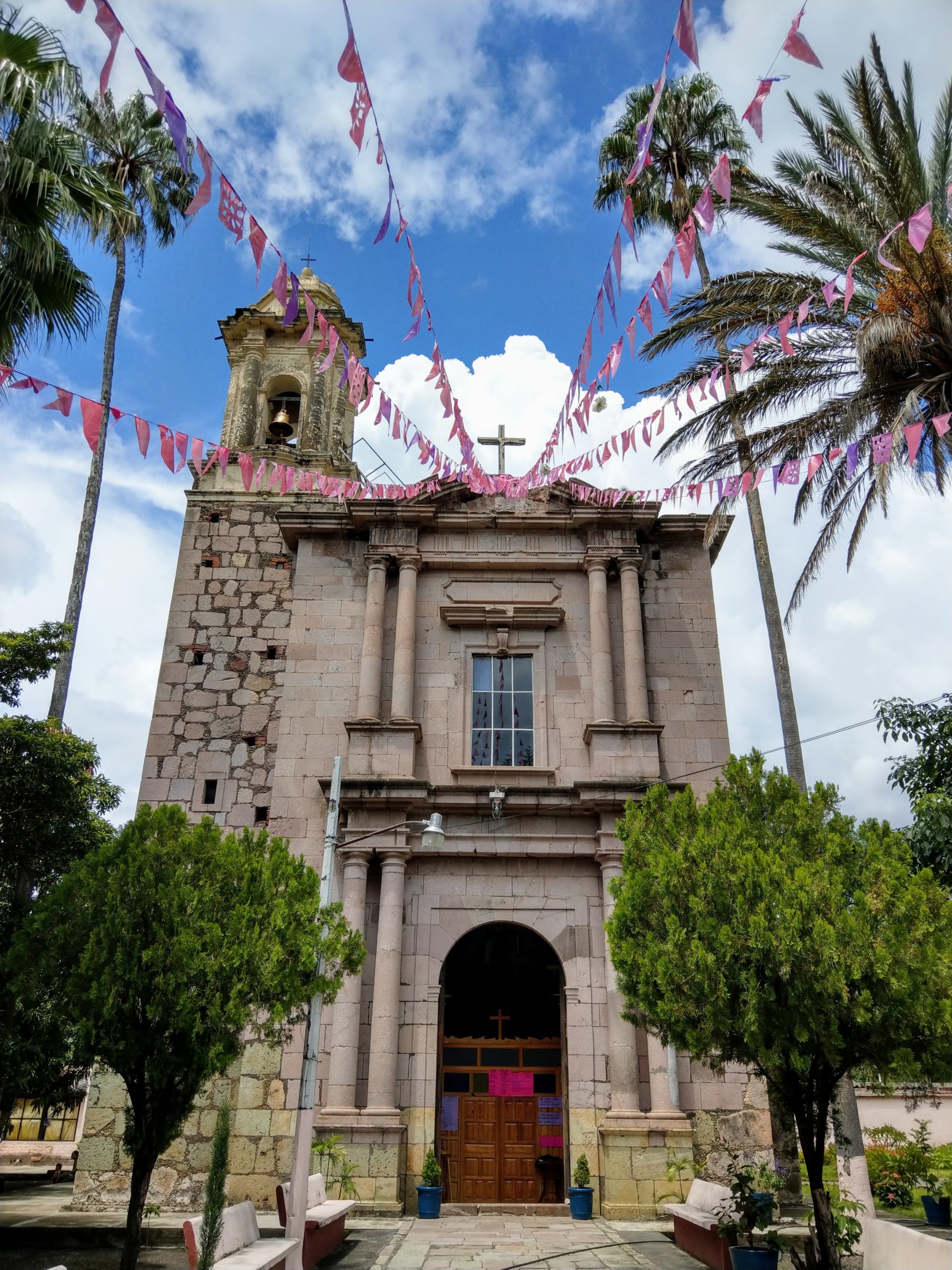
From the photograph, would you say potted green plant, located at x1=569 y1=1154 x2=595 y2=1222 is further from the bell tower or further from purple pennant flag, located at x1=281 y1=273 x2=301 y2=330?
the bell tower

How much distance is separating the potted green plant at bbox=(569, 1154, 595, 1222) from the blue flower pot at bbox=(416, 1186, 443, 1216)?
1990 millimetres

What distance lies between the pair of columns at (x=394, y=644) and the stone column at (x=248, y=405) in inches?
194

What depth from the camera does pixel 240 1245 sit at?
32.8 ft

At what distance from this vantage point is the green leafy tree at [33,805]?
13.7 m

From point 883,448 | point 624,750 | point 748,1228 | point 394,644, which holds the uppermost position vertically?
point 394,644

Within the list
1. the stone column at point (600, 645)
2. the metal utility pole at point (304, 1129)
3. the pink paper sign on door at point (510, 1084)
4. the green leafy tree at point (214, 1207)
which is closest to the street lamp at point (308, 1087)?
the metal utility pole at point (304, 1129)

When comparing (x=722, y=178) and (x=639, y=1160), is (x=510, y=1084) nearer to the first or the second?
(x=639, y=1160)

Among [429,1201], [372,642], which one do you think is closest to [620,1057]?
[429,1201]

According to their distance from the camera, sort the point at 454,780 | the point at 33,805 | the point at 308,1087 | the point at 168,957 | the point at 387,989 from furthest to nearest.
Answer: the point at 454,780 → the point at 387,989 → the point at 33,805 → the point at 308,1087 → the point at 168,957

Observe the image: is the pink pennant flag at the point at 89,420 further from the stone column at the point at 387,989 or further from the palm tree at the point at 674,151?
the palm tree at the point at 674,151

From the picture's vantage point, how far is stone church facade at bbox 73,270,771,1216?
15062mm

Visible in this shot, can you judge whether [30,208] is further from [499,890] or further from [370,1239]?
[370,1239]

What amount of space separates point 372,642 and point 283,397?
8027 millimetres

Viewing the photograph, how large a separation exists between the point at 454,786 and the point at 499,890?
1956 millimetres
